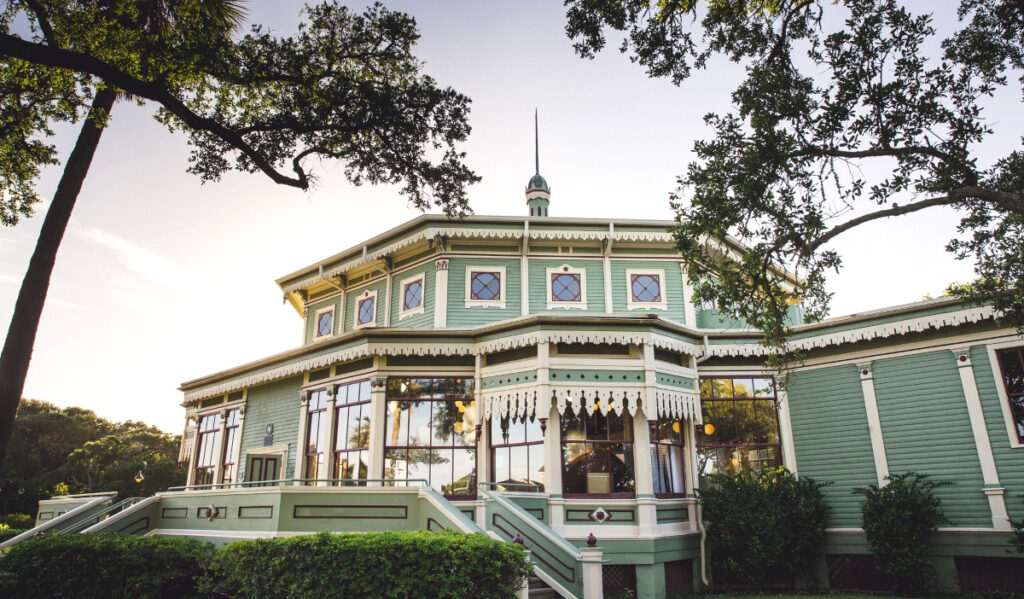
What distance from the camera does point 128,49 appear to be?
383 inches

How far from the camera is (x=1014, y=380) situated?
12.4 m

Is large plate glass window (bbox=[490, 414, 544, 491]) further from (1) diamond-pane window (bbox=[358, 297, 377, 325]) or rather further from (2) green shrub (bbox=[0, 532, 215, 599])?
(1) diamond-pane window (bbox=[358, 297, 377, 325])

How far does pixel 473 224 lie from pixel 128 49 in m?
9.69

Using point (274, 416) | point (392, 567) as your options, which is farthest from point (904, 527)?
point (274, 416)

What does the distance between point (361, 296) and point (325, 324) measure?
6.81 ft

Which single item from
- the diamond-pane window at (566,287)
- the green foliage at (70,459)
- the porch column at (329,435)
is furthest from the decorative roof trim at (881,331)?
the green foliage at (70,459)

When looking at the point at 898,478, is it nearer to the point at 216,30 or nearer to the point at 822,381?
the point at 822,381

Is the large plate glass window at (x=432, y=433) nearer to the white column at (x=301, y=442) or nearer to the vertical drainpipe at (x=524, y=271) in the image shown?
the vertical drainpipe at (x=524, y=271)

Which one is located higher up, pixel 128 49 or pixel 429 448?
pixel 128 49

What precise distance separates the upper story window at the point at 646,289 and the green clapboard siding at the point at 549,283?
0.82 m

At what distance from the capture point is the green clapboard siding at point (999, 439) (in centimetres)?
1184

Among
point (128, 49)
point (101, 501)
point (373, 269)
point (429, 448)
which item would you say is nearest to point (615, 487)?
point (429, 448)

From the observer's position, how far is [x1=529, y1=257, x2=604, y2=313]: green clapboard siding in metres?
17.6

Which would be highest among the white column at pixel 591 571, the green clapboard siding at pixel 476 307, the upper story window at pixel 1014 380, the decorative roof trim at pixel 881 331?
the green clapboard siding at pixel 476 307
